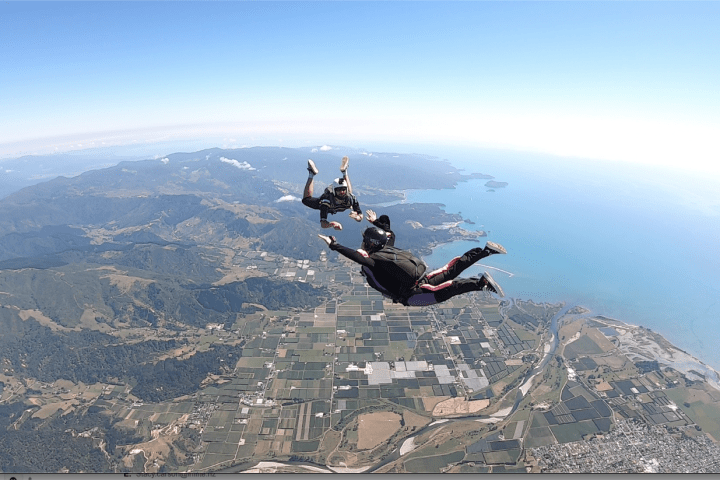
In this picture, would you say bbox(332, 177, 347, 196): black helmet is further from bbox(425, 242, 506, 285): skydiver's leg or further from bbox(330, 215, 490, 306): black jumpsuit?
bbox(425, 242, 506, 285): skydiver's leg

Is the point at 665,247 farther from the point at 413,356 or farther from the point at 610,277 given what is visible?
the point at 413,356

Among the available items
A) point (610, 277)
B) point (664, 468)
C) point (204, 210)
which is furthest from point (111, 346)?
point (610, 277)

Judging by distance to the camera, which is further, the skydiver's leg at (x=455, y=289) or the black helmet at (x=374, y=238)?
the black helmet at (x=374, y=238)

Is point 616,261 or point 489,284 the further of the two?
point 616,261

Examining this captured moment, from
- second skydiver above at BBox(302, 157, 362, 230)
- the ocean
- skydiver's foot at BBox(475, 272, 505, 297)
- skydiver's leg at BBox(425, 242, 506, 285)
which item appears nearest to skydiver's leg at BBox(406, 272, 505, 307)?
skydiver's foot at BBox(475, 272, 505, 297)

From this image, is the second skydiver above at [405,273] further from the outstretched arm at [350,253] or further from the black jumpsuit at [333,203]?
the black jumpsuit at [333,203]

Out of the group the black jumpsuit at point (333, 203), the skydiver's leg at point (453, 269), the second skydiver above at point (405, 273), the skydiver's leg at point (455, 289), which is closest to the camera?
the skydiver's leg at point (455, 289)

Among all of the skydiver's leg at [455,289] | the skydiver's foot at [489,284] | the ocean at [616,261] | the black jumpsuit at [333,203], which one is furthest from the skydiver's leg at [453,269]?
the ocean at [616,261]

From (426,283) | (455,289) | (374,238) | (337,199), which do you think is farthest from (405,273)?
(337,199)

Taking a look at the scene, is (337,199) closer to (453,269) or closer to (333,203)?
(333,203)
